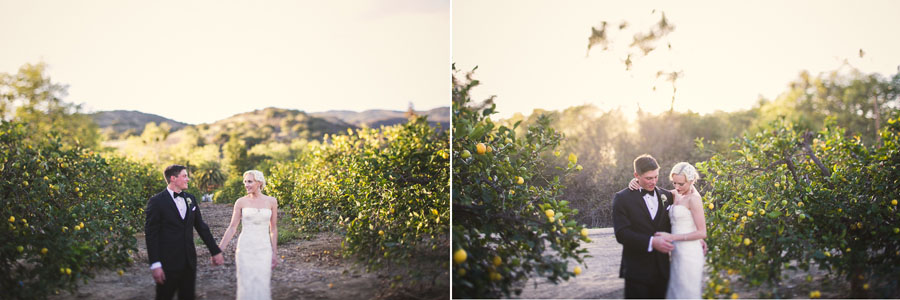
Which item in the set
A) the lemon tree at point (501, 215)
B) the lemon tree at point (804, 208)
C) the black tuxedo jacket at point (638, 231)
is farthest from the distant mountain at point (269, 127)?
the lemon tree at point (804, 208)

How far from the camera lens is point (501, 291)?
3.03m

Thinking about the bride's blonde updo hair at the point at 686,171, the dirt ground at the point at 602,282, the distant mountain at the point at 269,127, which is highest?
the distant mountain at the point at 269,127

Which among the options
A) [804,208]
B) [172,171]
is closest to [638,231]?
[804,208]

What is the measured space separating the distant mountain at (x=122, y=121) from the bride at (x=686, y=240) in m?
2.78

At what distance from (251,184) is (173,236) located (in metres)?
0.47

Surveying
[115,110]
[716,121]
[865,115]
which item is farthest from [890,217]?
[115,110]

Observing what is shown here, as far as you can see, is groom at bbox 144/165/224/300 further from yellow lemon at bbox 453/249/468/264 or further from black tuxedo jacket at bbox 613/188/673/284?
black tuxedo jacket at bbox 613/188/673/284

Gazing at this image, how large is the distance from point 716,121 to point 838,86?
2.84 feet

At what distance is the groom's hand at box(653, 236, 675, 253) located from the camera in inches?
111

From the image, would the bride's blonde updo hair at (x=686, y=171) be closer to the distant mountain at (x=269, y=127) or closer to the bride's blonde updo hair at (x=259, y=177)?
the distant mountain at (x=269, y=127)

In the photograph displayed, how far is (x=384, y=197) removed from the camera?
314 centimetres

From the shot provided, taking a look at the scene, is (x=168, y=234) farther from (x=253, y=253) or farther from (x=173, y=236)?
(x=253, y=253)

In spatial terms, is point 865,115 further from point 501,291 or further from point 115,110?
point 115,110

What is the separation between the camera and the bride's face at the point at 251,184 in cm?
298
